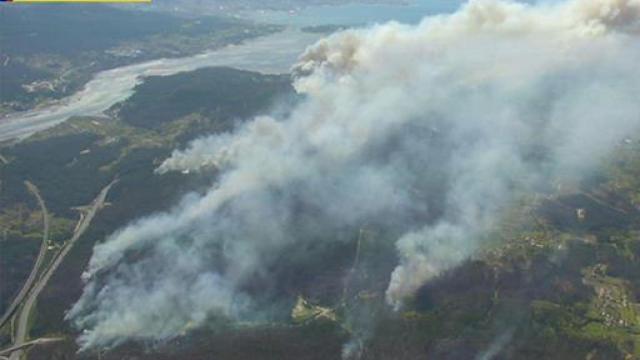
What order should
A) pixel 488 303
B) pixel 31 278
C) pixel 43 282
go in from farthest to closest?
pixel 31 278 → pixel 43 282 → pixel 488 303

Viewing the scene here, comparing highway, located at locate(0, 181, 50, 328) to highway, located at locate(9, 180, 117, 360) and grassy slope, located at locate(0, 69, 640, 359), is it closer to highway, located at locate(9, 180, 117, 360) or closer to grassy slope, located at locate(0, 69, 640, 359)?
highway, located at locate(9, 180, 117, 360)

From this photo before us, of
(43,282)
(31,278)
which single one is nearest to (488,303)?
(43,282)

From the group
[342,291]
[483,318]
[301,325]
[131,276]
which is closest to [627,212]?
[483,318]

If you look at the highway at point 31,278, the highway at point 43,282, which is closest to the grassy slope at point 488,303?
the highway at point 43,282

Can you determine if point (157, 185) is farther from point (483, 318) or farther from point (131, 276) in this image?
point (483, 318)

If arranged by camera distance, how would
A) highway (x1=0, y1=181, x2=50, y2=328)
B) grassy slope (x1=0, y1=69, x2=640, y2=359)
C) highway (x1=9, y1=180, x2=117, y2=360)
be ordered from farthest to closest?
highway (x1=0, y1=181, x2=50, y2=328) < highway (x1=9, y1=180, x2=117, y2=360) < grassy slope (x1=0, y1=69, x2=640, y2=359)

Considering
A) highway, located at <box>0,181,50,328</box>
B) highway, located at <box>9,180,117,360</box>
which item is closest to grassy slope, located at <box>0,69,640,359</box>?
highway, located at <box>9,180,117,360</box>

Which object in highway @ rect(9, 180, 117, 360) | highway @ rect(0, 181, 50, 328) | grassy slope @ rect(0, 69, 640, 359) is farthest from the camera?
highway @ rect(0, 181, 50, 328)

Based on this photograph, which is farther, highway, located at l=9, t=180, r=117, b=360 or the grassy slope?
highway, located at l=9, t=180, r=117, b=360

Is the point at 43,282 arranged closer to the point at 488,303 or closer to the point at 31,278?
the point at 31,278
